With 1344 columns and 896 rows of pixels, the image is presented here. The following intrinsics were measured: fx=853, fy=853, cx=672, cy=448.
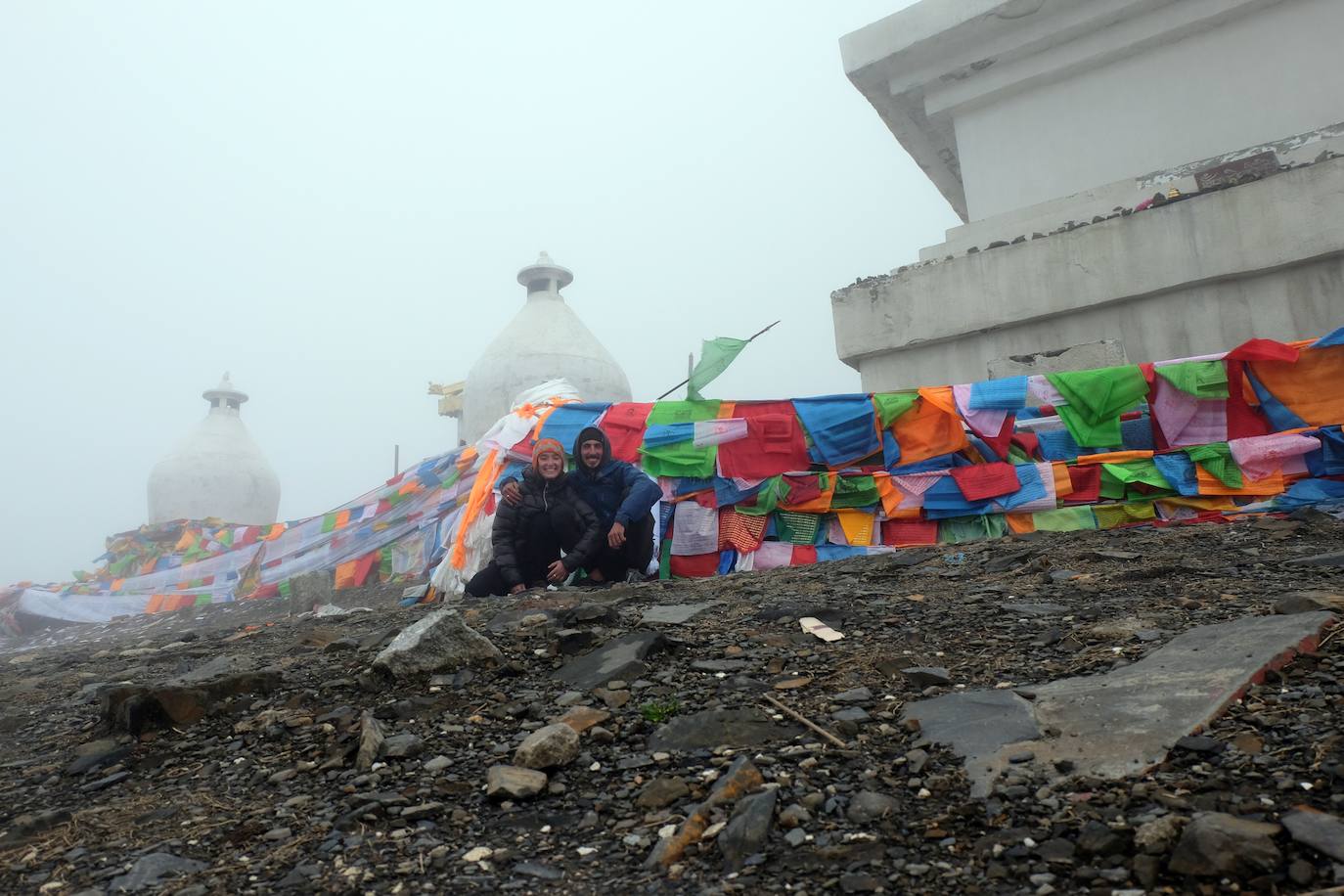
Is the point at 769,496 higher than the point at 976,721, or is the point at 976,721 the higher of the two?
the point at 769,496

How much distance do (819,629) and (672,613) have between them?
35.2 inches

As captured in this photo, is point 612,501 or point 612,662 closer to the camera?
point 612,662

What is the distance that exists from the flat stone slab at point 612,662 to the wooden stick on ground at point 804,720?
62 cm

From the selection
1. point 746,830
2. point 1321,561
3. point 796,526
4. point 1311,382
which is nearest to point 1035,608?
point 1321,561

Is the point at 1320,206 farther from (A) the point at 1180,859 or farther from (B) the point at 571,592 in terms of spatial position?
(A) the point at 1180,859

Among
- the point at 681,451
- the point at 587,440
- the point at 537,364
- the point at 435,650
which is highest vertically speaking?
the point at 537,364

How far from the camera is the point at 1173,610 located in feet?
11.1

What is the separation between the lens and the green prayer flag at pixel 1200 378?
695 centimetres

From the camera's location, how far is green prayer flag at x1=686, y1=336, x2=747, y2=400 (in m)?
8.21

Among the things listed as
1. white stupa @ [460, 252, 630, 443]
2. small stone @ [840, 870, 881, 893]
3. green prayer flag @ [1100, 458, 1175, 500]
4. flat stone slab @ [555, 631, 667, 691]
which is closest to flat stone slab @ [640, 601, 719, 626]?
flat stone slab @ [555, 631, 667, 691]

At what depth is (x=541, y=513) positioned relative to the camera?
6996 mm

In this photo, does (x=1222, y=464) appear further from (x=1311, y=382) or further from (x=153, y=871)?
(x=153, y=871)

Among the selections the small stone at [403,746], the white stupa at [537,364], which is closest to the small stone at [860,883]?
the small stone at [403,746]

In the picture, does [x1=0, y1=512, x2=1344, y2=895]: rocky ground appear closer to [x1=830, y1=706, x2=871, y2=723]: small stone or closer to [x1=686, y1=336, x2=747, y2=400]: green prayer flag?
[x1=830, y1=706, x2=871, y2=723]: small stone
